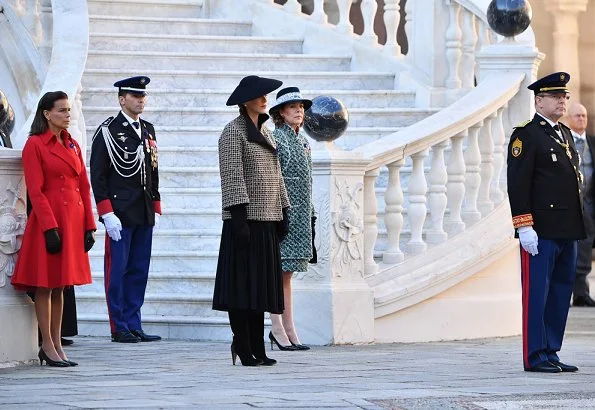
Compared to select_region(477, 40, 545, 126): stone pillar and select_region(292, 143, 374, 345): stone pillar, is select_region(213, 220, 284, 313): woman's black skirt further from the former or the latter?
select_region(477, 40, 545, 126): stone pillar

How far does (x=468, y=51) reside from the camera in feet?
44.8

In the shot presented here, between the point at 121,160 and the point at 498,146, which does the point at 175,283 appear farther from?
the point at 498,146

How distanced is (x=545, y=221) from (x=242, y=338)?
5.68ft

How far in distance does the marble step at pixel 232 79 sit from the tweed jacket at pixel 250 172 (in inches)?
179

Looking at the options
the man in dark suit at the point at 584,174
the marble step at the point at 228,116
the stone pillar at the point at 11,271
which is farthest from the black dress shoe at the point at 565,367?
the man in dark suit at the point at 584,174

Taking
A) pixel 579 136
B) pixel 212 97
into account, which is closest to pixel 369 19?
pixel 212 97

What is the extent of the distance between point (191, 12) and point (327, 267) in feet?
17.7

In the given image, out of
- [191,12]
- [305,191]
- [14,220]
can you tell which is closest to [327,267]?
[305,191]

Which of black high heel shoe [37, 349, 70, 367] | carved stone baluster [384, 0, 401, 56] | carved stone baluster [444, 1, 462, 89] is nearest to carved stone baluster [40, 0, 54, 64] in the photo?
carved stone baluster [384, 0, 401, 56]

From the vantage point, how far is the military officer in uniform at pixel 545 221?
9.16 meters

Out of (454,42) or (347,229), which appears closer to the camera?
(347,229)

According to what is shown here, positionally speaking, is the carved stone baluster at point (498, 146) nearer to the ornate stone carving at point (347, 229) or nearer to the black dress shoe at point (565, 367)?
the ornate stone carving at point (347, 229)

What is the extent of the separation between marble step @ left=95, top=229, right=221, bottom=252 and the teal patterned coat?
1891 millimetres

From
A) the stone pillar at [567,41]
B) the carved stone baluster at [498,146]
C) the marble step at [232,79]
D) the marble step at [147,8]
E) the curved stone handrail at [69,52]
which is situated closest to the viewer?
the carved stone baluster at [498,146]
